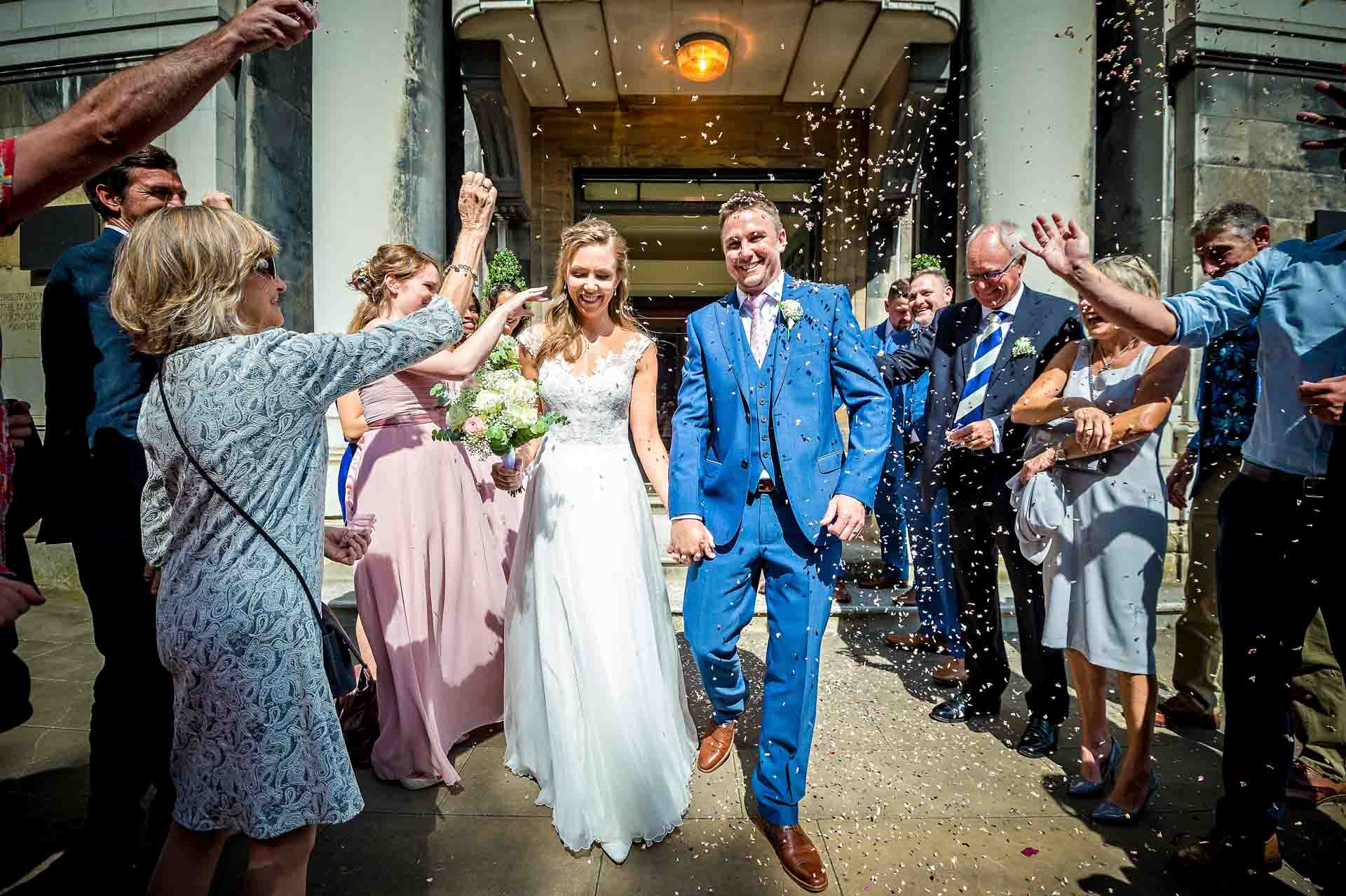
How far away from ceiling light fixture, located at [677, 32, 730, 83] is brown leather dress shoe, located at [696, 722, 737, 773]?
614cm

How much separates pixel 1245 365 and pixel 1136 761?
79.9 inches

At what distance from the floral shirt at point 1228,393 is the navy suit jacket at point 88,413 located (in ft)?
15.8

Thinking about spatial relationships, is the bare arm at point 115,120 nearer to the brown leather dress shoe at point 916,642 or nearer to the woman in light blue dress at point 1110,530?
the woman in light blue dress at point 1110,530

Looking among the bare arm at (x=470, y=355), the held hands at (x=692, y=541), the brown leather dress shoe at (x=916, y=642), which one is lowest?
the brown leather dress shoe at (x=916, y=642)

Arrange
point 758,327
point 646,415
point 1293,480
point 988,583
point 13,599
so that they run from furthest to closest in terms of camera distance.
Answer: point 988,583
point 646,415
point 758,327
point 1293,480
point 13,599

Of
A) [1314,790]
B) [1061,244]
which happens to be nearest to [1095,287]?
[1061,244]

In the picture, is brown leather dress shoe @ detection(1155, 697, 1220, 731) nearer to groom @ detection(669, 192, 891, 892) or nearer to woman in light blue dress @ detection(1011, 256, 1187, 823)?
woman in light blue dress @ detection(1011, 256, 1187, 823)

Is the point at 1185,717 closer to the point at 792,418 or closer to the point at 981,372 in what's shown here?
the point at 981,372

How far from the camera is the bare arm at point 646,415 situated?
115 inches

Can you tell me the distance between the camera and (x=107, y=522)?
2174 mm

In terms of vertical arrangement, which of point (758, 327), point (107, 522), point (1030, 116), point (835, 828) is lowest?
point (835, 828)

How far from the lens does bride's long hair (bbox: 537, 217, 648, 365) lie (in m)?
2.86

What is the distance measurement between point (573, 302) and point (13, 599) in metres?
2.22

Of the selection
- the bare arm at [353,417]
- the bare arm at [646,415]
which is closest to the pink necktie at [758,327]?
the bare arm at [646,415]
